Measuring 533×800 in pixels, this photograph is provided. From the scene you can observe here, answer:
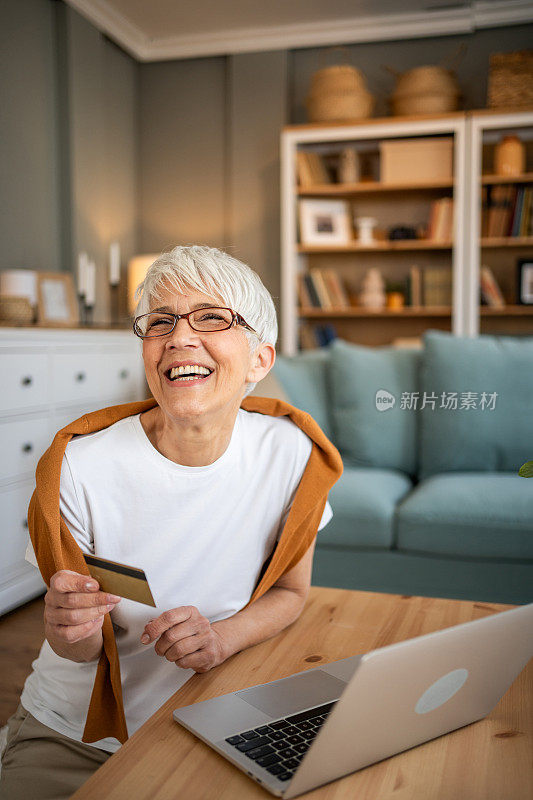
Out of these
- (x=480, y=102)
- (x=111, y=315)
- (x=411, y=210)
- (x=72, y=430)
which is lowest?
(x=72, y=430)

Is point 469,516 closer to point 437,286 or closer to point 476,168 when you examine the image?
point 437,286

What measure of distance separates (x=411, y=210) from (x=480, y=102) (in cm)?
66

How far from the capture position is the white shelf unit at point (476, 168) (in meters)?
3.35

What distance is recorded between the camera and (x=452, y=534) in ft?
5.09

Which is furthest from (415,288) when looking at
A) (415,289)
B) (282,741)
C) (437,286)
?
(282,741)

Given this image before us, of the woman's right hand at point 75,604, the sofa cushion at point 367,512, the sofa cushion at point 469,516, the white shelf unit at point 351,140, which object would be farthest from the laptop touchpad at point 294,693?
the white shelf unit at point 351,140

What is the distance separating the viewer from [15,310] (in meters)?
2.32

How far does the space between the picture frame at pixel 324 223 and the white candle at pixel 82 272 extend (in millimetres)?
1141

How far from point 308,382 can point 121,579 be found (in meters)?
0.99

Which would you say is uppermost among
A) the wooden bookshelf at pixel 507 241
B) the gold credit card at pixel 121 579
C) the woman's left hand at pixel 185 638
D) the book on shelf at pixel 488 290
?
the wooden bookshelf at pixel 507 241

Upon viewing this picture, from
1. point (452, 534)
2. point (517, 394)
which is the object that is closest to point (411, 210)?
point (452, 534)

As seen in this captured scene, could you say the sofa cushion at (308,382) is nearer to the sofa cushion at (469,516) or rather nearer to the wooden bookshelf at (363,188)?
the sofa cushion at (469,516)

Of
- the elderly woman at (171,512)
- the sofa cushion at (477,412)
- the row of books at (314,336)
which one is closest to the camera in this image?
the elderly woman at (171,512)

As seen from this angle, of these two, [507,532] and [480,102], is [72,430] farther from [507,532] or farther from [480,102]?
[480,102]
